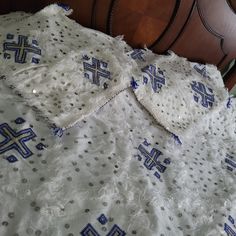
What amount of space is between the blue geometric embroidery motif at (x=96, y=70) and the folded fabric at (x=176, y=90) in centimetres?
14

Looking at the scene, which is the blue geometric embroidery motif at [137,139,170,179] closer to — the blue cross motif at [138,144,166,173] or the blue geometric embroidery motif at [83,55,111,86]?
the blue cross motif at [138,144,166,173]

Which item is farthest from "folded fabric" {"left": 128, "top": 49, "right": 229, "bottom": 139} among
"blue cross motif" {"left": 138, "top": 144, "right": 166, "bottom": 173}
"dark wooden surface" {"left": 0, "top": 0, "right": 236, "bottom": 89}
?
A: "blue cross motif" {"left": 138, "top": 144, "right": 166, "bottom": 173}

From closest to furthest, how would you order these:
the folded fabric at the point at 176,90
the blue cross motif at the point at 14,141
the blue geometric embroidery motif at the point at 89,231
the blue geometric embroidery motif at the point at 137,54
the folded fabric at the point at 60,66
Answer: the blue geometric embroidery motif at the point at 89,231 → the blue cross motif at the point at 14,141 → the folded fabric at the point at 60,66 → the folded fabric at the point at 176,90 → the blue geometric embroidery motif at the point at 137,54

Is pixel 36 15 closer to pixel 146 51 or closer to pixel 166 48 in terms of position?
pixel 146 51

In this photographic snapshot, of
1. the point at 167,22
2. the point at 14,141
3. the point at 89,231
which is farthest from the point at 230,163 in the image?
the point at 14,141

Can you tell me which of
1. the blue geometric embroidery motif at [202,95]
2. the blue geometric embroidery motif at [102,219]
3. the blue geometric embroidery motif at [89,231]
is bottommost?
the blue geometric embroidery motif at [202,95]

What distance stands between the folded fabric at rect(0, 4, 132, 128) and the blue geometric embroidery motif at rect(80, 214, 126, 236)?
371 mm

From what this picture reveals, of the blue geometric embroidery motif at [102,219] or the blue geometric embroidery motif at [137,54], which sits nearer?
the blue geometric embroidery motif at [102,219]

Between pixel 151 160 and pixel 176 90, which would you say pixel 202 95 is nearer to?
pixel 176 90

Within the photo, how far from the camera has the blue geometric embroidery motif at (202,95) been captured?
5.42ft

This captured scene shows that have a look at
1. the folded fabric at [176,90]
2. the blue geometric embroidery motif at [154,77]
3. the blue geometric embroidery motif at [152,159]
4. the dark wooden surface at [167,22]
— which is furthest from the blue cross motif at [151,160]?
the dark wooden surface at [167,22]

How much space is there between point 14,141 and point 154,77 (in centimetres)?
75

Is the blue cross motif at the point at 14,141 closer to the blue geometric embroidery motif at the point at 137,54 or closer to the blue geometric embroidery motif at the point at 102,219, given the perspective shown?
the blue geometric embroidery motif at the point at 102,219

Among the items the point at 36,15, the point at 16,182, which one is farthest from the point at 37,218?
the point at 36,15
